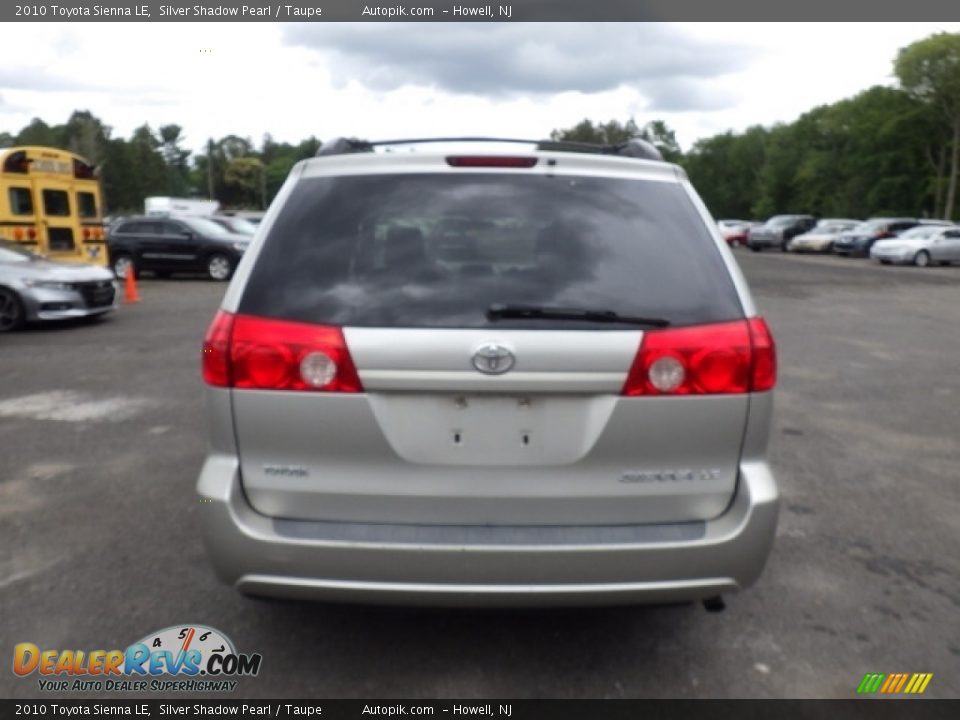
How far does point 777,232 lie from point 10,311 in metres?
38.4

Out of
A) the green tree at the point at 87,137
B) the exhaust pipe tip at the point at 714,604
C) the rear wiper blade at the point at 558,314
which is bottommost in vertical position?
the exhaust pipe tip at the point at 714,604

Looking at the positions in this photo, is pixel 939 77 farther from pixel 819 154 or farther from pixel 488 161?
pixel 488 161

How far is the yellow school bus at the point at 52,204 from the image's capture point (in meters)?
16.5

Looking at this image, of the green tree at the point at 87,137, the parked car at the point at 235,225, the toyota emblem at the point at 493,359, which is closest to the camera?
the toyota emblem at the point at 493,359

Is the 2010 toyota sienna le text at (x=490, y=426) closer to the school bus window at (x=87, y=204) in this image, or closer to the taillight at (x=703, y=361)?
the taillight at (x=703, y=361)

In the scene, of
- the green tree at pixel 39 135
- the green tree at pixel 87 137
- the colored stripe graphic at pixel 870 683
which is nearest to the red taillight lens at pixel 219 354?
the colored stripe graphic at pixel 870 683

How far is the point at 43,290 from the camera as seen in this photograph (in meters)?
12.4

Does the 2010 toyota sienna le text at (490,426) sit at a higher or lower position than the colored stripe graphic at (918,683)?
higher

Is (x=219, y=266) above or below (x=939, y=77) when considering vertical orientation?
below

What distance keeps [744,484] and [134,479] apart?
4.07 m

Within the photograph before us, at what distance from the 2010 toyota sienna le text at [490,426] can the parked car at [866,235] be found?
3732cm

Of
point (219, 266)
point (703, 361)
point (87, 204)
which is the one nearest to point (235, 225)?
point (219, 266)

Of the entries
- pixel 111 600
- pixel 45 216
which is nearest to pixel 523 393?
pixel 111 600

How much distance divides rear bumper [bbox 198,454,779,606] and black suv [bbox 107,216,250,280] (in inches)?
779
